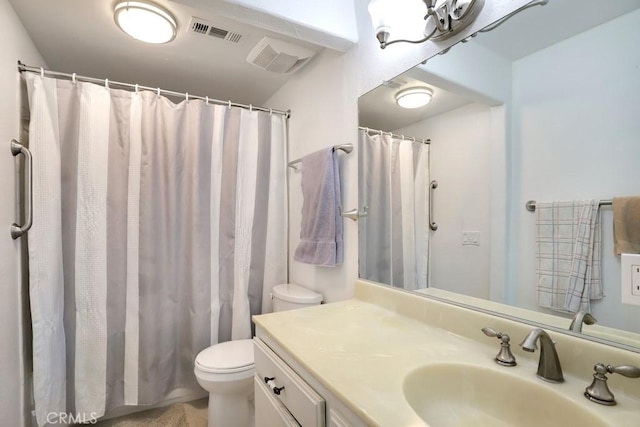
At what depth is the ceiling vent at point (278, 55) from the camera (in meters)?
1.55

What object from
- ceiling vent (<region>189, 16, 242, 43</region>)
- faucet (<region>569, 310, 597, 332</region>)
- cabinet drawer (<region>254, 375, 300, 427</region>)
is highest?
ceiling vent (<region>189, 16, 242, 43</region>)

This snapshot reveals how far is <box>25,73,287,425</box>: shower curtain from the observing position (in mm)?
1432

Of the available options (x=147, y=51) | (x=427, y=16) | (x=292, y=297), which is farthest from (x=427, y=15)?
(x=147, y=51)

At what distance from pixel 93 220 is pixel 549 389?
2012mm

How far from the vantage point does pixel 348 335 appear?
0.93 meters

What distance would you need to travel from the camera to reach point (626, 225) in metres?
0.67

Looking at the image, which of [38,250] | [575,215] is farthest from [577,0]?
[38,250]

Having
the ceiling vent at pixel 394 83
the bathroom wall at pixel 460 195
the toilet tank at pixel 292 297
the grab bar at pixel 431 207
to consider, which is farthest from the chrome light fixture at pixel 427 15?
the toilet tank at pixel 292 297

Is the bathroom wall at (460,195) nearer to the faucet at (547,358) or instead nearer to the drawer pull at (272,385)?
the faucet at (547,358)

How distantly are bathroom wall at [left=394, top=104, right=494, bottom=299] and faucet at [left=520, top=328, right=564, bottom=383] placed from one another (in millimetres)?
287

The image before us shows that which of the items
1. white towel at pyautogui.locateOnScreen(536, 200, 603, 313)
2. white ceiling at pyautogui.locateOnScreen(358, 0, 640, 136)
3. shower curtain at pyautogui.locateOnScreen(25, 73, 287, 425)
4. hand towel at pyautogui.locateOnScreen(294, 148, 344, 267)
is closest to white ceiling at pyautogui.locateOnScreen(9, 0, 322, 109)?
shower curtain at pyautogui.locateOnScreen(25, 73, 287, 425)

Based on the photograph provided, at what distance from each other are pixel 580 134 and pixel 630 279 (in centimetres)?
38

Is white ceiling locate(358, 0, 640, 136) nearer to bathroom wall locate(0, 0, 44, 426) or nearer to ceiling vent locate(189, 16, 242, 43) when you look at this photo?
ceiling vent locate(189, 16, 242, 43)

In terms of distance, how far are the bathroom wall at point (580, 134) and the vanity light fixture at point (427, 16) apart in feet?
0.62
